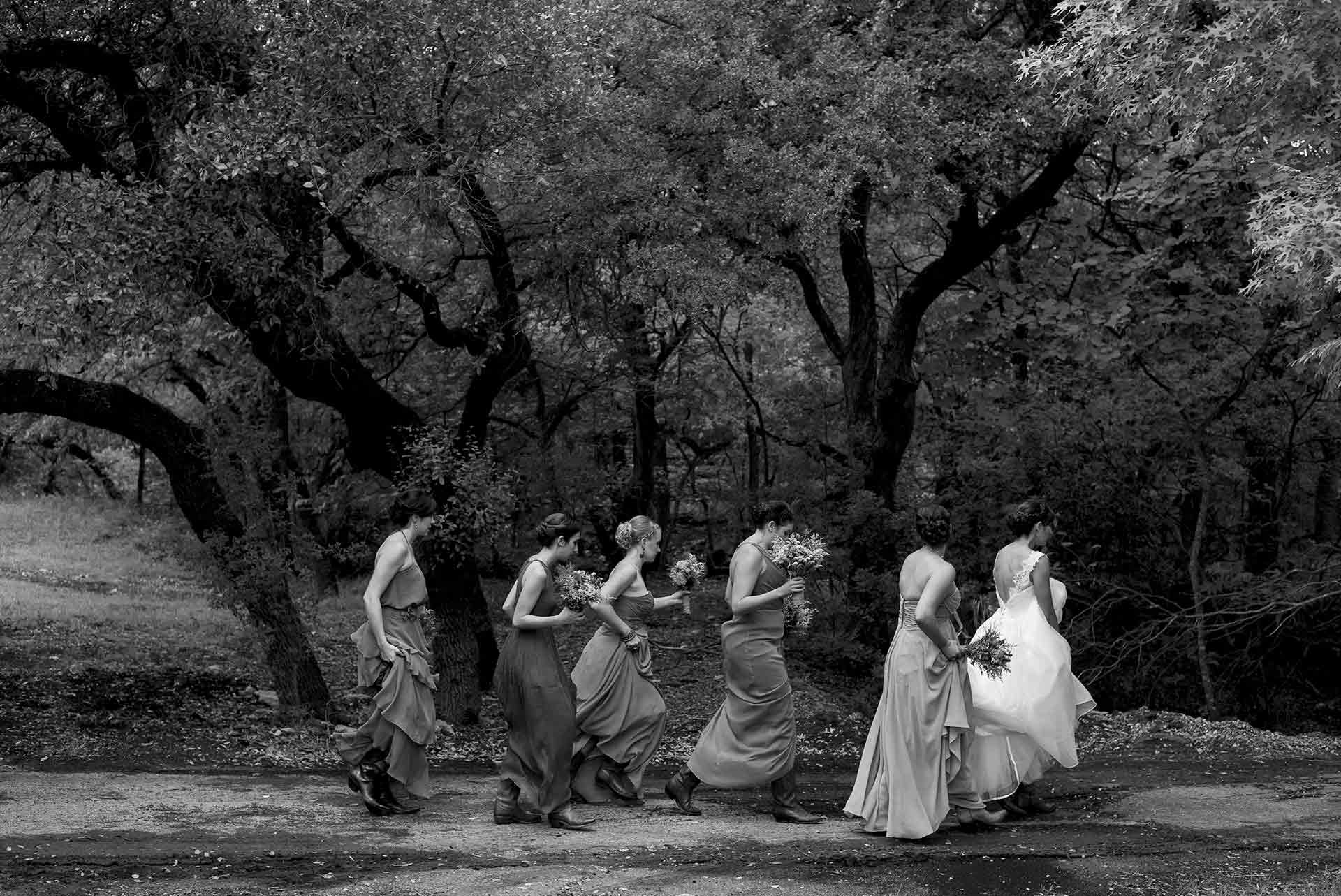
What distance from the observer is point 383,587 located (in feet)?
30.0

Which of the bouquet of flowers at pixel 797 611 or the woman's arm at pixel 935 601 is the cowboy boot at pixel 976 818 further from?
the bouquet of flowers at pixel 797 611

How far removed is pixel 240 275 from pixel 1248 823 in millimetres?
8888

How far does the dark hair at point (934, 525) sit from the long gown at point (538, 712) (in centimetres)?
248

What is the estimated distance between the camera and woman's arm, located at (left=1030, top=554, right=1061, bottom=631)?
30.1 feet

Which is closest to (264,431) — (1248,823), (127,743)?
(127,743)

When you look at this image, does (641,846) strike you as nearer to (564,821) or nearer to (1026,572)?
(564,821)

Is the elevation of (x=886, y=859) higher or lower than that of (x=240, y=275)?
lower

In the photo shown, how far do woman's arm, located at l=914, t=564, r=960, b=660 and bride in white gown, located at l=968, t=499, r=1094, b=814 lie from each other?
0.79 m

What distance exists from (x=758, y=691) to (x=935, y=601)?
1458 millimetres

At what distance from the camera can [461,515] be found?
13.9 metres

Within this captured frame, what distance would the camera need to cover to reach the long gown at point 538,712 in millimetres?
8977

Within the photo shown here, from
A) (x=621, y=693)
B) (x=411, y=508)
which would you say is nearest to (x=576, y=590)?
(x=621, y=693)

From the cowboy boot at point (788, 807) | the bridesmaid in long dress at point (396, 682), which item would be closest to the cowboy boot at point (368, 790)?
the bridesmaid in long dress at point (396, 682)

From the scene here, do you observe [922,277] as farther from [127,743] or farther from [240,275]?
[127,743]
